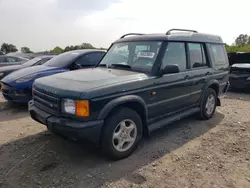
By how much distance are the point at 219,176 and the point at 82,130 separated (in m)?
1.91

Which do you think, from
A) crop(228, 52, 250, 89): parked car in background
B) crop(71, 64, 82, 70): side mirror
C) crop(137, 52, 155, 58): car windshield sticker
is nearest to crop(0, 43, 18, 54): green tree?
crop(71, 64, 82, 70): side mirror

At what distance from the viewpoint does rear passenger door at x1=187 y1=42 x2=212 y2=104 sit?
4.59m

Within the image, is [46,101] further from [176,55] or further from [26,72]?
[26,72]

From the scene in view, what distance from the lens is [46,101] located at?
11.1 feet

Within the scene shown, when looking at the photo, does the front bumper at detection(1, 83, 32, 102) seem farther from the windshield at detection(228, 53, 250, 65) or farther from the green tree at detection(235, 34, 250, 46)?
the green tree at detection(235, 34, 250, 46)

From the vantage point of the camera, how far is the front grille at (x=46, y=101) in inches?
125

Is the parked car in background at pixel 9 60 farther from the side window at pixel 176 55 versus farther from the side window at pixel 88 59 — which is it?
the side window at pixel 176 55

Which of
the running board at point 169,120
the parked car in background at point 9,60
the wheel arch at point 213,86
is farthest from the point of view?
the parked car in background at point 9,60

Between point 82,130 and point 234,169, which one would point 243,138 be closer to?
point 234,169

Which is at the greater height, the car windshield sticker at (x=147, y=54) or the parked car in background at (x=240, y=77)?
the car windshield sticker at (x=147, y=54)

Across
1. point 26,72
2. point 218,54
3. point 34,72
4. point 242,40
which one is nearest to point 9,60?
point 26,72

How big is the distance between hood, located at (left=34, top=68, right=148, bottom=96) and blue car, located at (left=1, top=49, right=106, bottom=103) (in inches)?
86.5


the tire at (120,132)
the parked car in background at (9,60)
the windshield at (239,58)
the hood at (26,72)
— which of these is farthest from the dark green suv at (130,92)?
the parked car in background at (9,60)

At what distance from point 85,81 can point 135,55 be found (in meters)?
1.20
